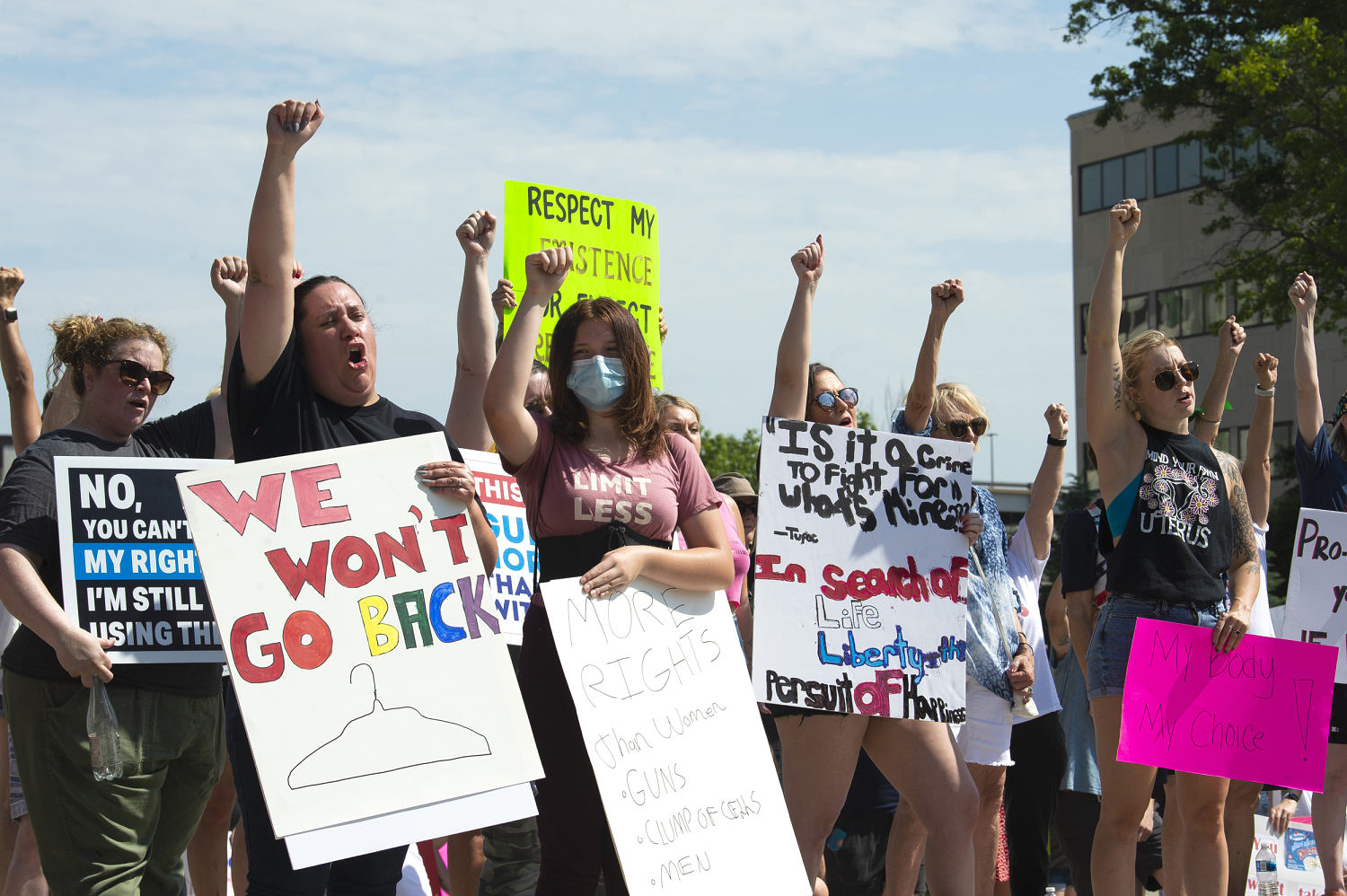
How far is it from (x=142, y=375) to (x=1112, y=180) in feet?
124

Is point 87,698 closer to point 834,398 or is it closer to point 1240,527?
point 834,398

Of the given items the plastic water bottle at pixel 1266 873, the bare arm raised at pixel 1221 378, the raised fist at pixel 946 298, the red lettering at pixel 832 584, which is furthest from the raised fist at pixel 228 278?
the plastic water bottle at pixel 1266 873

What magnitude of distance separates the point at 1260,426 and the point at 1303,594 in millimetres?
868

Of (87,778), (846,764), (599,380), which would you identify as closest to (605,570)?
(599,380)

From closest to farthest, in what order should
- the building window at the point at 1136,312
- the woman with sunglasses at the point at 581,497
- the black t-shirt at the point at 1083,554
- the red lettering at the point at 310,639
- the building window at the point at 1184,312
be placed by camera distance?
the red lettering at the point at 310,639 < the woman with sunglasses at the point at 581,497 < the black t-shirt at the point at 1083,554 < the building window at the point at 1184,312 < the building window at the point at 1136,312

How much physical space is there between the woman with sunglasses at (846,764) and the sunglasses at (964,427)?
3.17 ft

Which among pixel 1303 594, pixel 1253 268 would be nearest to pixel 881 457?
pixel 1303 594

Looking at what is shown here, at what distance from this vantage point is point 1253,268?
60.5 feet

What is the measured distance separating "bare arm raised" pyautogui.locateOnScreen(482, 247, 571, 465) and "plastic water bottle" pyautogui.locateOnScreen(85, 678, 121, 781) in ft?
4.35

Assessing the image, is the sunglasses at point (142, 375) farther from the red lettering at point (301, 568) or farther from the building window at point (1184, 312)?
the building window at point (1184, 312)

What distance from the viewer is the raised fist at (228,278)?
4469mm

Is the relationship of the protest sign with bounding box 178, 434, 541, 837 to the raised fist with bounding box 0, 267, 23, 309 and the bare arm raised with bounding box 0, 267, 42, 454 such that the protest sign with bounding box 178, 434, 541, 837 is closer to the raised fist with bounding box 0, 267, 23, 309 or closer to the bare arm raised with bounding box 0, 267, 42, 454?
the bare arm raised with bounding box 0, 267, 42, 454

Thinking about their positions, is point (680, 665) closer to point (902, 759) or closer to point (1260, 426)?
point (902, 759)

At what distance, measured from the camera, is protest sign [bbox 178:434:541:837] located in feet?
11.3
